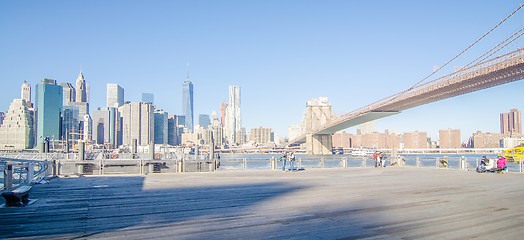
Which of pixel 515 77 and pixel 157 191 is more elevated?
pixel 515 77

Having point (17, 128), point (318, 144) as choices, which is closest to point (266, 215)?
point (318, 144)

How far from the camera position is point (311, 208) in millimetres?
12250

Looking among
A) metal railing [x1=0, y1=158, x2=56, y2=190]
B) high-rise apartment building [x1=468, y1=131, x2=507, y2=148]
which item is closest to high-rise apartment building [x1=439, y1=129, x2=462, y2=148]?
high-rise apartment building [x1=468, y1=131, x2=507, y2=148]

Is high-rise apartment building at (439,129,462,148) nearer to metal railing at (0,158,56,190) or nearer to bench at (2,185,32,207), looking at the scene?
metal railing at (0,158,56,190)

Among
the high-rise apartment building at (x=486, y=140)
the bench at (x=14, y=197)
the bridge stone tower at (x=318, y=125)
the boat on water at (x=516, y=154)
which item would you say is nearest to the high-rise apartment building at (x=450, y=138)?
the high-rise apartment building at (x=486, y=140)

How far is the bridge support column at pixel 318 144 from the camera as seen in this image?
11867cm

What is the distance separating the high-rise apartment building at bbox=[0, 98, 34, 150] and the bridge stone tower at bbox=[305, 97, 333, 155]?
114 metres

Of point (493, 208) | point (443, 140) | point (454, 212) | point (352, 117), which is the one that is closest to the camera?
point (454, 212)

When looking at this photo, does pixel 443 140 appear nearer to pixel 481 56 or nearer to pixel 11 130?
pixel 481 56

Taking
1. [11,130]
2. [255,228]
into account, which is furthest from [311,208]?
[11,130]

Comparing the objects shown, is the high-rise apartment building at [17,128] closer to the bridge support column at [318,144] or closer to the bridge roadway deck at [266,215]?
the bridge support column at [318,144]

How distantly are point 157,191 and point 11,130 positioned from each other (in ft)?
602

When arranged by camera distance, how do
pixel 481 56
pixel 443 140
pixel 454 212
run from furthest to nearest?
pixel 443 140 → pixel 481 56 → pixel 454 212

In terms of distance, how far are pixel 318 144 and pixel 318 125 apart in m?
23.0
